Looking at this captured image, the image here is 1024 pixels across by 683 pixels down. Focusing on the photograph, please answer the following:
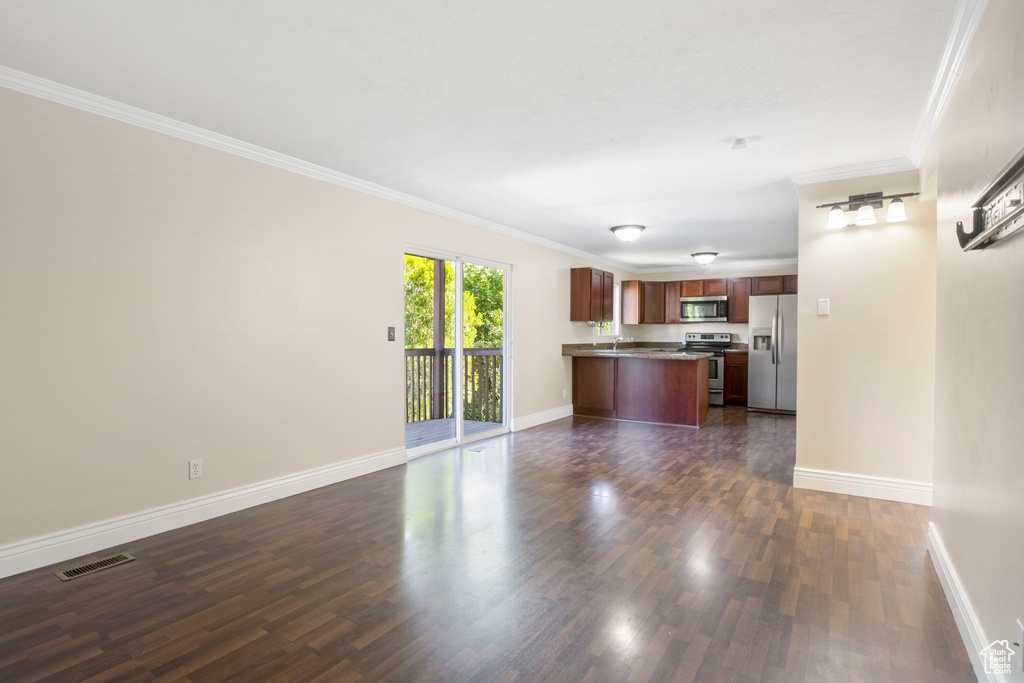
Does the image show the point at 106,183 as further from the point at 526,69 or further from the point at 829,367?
the point at 829,367

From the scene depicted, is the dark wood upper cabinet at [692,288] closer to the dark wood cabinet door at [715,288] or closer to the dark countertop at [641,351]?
the dark wood cabinet door at [715,288]

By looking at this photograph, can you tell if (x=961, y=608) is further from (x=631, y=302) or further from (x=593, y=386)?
(x=631, y=302)

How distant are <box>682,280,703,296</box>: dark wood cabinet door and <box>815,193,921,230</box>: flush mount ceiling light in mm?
5305

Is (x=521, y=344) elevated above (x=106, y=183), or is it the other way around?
(x=106, y=183)

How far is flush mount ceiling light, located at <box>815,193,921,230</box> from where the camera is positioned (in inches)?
144

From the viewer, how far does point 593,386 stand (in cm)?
748

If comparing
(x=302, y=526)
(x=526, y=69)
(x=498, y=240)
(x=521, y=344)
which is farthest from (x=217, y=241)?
(x=521, y=344)

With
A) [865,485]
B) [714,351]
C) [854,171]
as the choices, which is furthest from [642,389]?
[854,171]

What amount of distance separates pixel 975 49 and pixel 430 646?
3.10 m

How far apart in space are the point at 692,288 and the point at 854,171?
5506 mm

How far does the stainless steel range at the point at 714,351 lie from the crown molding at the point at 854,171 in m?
4.78

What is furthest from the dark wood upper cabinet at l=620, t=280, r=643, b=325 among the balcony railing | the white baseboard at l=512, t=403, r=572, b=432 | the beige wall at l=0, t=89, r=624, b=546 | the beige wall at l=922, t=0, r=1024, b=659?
the beige wall at l=922, t=0, r=1024, b=659

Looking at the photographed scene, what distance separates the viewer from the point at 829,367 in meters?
4.03

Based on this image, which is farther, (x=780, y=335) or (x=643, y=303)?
(x=643, y=303)
